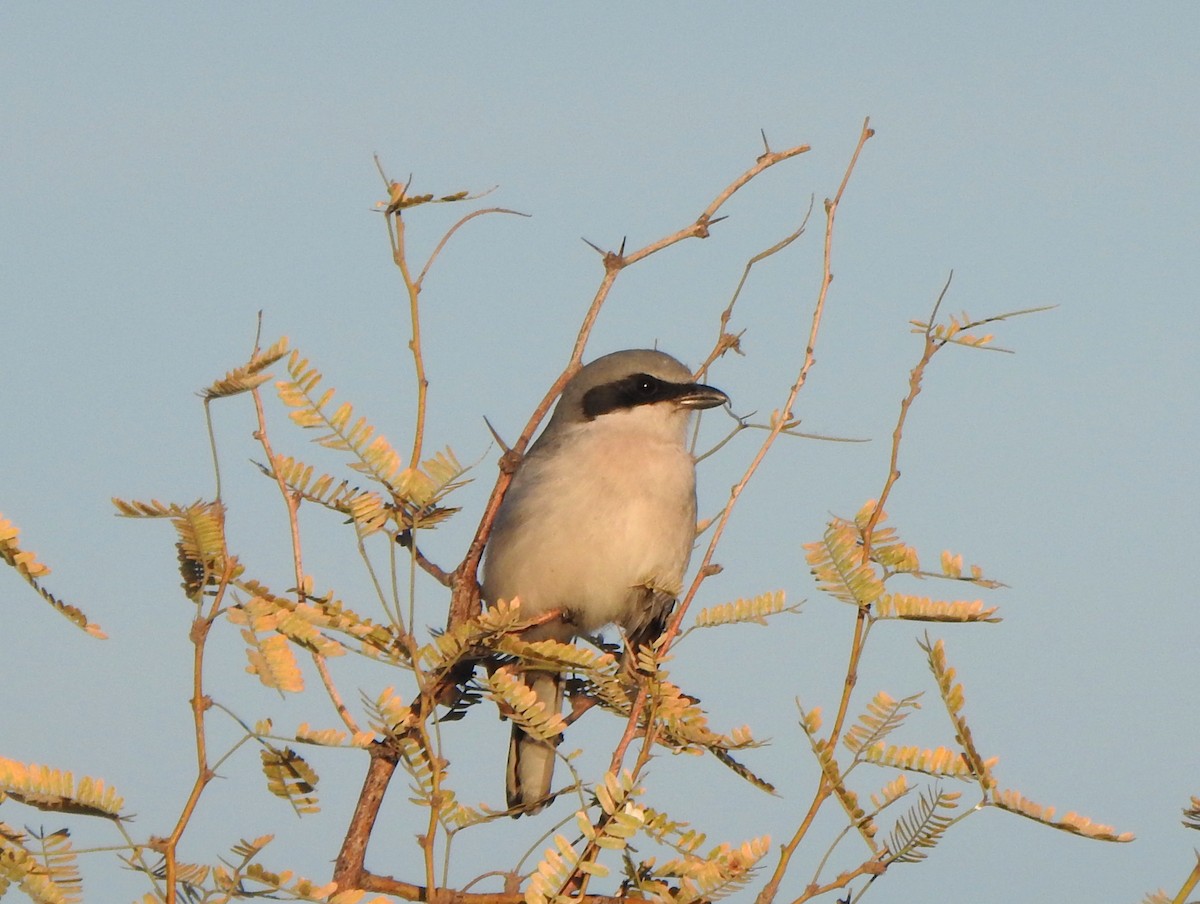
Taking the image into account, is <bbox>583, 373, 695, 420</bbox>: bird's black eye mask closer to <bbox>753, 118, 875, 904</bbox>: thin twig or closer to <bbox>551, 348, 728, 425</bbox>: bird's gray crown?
→ <bbox>551, 348, 728, 425</bbox>: bird's gray crown

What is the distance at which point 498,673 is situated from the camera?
3.30 meters

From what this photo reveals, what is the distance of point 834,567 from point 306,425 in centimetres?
126

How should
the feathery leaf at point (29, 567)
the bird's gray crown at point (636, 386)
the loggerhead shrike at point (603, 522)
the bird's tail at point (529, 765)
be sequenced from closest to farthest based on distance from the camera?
the feathery leaf at point (29, 567)
the bird's tail at point (529, 765)
the loggerhead shrike at point (603, 522)
the bird's gray crown at point (636, 386)

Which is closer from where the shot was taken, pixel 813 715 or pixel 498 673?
pixel 813 715

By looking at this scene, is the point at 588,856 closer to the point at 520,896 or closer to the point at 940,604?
the point at 520,896

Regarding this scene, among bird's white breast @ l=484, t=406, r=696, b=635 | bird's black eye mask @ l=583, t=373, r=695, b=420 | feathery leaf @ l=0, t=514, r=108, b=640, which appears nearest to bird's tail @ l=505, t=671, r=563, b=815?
bird's white breast @ l=484, t=406, r=696, b=635

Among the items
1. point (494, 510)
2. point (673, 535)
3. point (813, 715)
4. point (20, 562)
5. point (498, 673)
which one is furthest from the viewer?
point (673, 535)

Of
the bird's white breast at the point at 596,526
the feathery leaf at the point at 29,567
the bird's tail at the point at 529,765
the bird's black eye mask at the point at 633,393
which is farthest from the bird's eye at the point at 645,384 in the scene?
the feathery leaf at the point at 29,567

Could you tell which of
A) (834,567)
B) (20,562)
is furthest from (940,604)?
(20,562)

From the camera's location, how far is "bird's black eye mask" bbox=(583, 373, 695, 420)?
6.16 meters

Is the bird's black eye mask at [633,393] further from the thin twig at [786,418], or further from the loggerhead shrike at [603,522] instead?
the thin twig at [786,418]

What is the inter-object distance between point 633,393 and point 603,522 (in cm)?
74

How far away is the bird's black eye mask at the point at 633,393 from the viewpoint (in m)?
6.16

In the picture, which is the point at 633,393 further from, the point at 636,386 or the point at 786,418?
the point at 786,418
